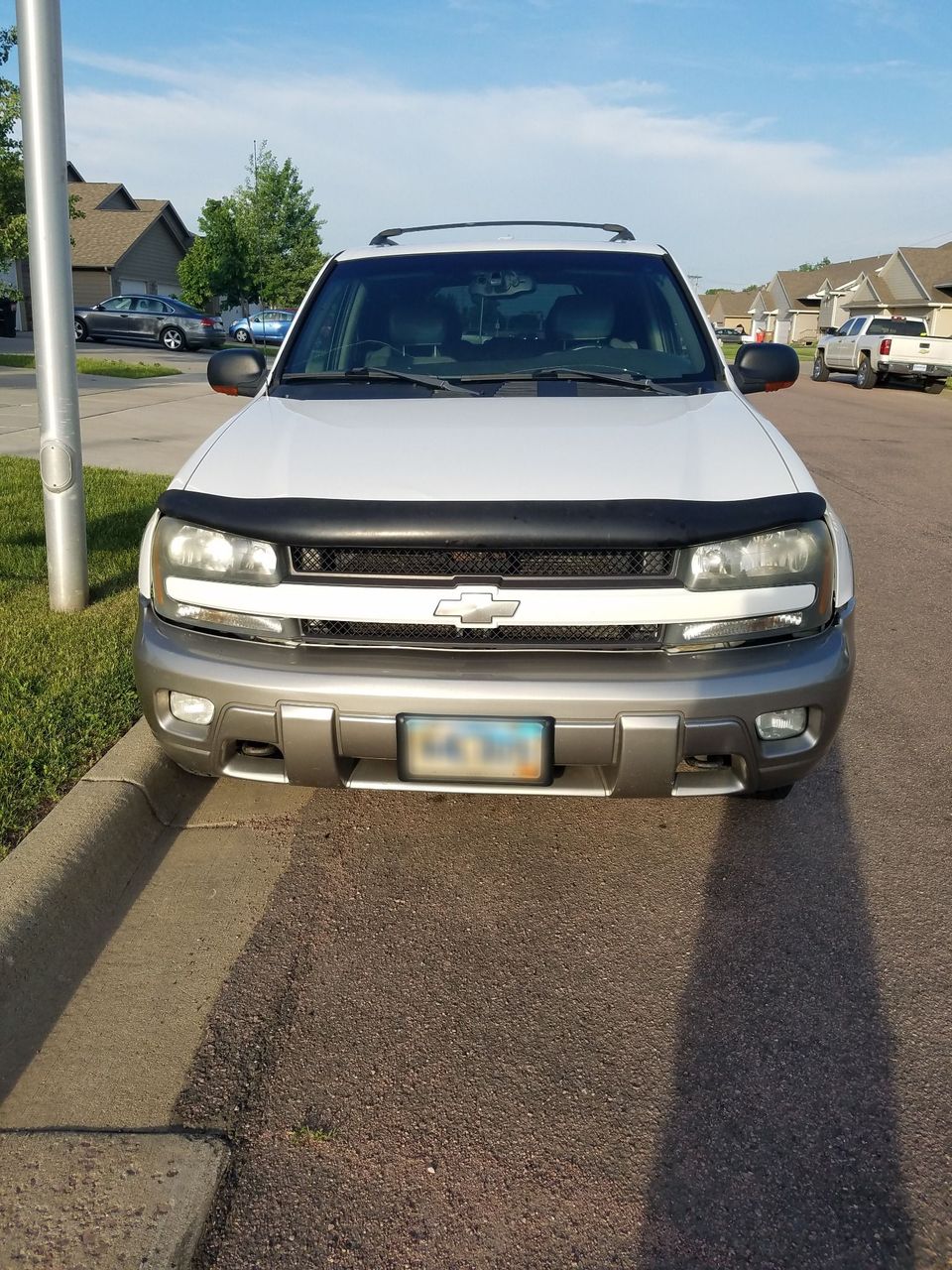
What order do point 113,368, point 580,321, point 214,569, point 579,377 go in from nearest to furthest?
1. point 214,569
2. point 579,377
3. point 580,321
4. point 113,368

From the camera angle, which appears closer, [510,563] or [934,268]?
[510,563]

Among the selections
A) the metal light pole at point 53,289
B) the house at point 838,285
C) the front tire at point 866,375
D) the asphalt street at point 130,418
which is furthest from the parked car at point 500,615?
the house at point 838,285

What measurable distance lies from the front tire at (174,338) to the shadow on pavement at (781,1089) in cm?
2890

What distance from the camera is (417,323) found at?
13.4 feet

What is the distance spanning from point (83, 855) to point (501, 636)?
1278mm

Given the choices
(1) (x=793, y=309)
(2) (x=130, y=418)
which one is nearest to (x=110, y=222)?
(2) (x=130, y=418)

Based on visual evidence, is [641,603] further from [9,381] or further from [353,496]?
[9,381]

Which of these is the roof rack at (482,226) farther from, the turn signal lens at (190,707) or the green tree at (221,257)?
the green tree at (221,257)

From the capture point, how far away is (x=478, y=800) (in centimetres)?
346

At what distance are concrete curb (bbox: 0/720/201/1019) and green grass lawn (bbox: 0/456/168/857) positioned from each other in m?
0.10

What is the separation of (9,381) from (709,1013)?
1527 centimetres

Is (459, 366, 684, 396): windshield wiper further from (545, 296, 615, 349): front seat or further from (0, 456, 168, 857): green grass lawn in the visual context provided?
(0, 456, 168, 857): green grass lawn

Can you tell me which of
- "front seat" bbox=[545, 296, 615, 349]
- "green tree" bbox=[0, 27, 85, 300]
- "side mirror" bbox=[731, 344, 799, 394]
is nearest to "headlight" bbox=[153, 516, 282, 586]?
"front seat" bbox=[545, 296, 615, 349]

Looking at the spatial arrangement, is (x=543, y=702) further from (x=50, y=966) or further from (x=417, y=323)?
(x=417, y=323)
